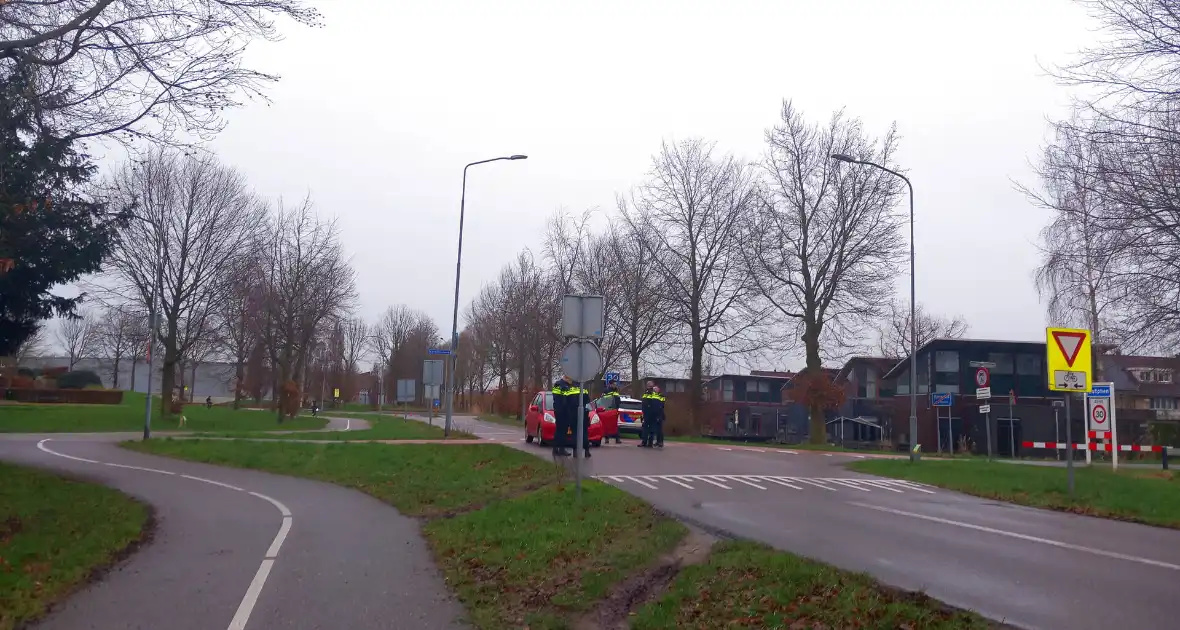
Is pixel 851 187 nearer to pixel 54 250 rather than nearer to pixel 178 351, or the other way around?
pixel 54 250

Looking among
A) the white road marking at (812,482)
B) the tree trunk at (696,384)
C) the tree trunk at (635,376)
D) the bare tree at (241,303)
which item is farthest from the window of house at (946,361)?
the white road marking at (812,482)

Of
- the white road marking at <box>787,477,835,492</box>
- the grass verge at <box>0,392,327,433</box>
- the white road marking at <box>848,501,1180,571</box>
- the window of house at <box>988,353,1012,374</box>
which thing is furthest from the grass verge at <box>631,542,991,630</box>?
the window of house at <box>988,353,1012,374</box>

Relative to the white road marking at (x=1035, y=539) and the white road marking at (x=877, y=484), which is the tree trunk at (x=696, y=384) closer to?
the white road marking at (x=877, y=484)

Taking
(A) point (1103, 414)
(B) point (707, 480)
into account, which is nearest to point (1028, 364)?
(A) point (1103, 414)

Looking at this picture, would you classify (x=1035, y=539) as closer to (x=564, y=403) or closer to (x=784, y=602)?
(x=784, y=602)

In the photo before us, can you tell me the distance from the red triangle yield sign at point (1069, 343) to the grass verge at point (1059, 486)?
2273mm

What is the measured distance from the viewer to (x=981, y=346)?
167 feet

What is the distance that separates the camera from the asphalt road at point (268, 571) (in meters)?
7.71

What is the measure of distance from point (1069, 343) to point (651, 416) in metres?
12.1

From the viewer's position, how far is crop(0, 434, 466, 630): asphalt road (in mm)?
7715

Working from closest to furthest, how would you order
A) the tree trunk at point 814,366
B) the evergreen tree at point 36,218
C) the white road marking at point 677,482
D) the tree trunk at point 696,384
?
the evergreen tree at point 36,218, the white road marking at point 677,482, the tree trunk at point 814,366, the tree trunk at point 696,384

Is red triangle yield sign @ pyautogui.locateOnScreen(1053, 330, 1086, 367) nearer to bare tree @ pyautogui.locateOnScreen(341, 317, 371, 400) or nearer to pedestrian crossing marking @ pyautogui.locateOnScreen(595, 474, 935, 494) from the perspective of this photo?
pedestrian crossing marking @ pyautogui.locateOnScreen(595, 474, 935, 494)

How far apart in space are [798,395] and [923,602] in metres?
30.1

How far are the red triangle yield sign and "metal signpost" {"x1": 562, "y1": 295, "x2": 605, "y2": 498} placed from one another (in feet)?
25.4
